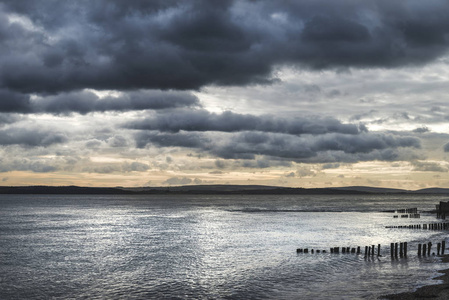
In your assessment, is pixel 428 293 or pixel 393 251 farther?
pixel 393 251

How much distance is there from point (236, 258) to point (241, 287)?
47.5 feet

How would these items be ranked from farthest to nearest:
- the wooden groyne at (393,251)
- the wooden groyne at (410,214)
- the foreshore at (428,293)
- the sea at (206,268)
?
1. the wooden groyne at (410,214)
2. the wooden groyne at (393,251)
3. the sea at (206,268)
4. the foreshore at (428,293)

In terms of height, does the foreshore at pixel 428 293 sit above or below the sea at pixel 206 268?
above

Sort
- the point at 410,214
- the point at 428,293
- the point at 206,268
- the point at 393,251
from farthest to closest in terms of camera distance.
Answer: the point at 410,214
the point at 393,251
the point at 206,268
the point at 428,293

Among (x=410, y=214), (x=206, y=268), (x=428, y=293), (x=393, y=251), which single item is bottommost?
(x=410, y=214)

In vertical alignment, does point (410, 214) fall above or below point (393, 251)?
below

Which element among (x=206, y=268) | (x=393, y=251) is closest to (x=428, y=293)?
(x=206, y=268)

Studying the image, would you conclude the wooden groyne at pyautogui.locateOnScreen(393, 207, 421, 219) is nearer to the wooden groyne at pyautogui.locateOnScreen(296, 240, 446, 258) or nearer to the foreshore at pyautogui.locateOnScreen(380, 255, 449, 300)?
the wooden groyne at pyautogui.locateOnScreen(296, 240, 446, 258)

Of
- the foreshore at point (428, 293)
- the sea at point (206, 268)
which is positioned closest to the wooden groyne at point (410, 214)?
the sea at point (206, 268)

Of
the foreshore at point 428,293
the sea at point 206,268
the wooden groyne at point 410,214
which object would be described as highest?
the foreshore at point 428,293

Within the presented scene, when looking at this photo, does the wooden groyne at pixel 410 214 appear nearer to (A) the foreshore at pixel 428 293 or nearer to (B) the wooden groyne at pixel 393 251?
(B) the wooden groyne at pixel 393 251

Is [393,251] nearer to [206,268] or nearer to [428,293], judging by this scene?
[428,293]

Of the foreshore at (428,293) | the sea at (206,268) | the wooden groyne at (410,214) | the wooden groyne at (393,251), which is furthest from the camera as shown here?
the wooden groyne at (410,214)

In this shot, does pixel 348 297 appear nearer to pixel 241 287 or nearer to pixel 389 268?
A: pixel 241 287
